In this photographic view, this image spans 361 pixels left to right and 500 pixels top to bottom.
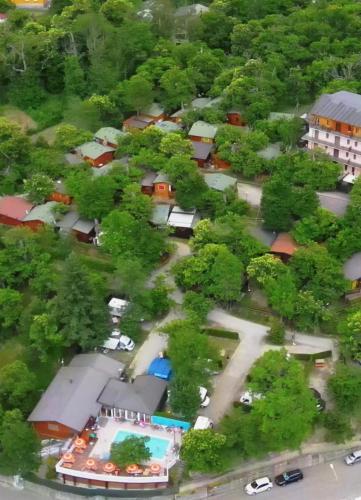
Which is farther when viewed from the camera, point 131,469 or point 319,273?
point 319,273

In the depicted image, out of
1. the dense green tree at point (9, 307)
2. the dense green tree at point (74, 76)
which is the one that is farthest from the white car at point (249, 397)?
the dense green tree at point (74, 76)

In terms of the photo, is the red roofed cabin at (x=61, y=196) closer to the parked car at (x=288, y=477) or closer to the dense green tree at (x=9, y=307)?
the dense green tree at (x=9, y=307)

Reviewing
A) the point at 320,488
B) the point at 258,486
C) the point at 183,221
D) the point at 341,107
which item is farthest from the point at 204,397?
the point at 341,107

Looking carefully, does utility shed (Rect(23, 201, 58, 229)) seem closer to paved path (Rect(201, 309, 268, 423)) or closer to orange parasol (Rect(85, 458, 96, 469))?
paved path (Rect(201, 309, 268, 423))

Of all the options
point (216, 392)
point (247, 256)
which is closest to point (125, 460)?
point (216, 392)

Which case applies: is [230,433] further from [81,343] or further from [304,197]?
[304,197]

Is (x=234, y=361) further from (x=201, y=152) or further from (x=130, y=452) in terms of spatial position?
(x=201, y=152)

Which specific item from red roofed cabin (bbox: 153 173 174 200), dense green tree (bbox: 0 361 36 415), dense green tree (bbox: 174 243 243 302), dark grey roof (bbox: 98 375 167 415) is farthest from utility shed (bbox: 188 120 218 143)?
dense green tree (bbox: 0 361 36 415)

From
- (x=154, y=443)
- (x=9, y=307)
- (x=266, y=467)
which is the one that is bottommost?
(x=266, y=467)
